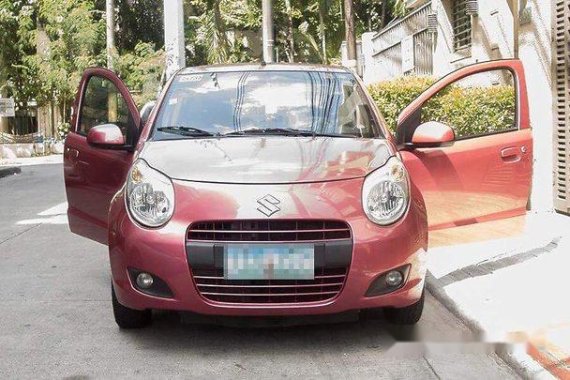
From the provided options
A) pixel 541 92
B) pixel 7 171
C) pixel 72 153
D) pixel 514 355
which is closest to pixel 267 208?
pixel 514 355

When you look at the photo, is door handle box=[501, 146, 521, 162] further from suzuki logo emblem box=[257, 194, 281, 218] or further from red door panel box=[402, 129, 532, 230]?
suzuki logo emblem box=[257, 194, 281, 218]

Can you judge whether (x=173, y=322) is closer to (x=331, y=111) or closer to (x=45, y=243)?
(x=331, y=111)

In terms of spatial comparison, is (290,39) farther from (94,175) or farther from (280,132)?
(280,132)

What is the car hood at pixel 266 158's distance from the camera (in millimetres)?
4070

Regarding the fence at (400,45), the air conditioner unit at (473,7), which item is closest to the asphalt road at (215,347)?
the air conditioner unit at (473,7)

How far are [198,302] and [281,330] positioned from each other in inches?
29.0

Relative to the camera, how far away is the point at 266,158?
167 inches

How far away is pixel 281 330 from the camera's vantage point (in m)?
4.52

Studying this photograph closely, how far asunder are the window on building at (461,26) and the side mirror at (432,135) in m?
11.1

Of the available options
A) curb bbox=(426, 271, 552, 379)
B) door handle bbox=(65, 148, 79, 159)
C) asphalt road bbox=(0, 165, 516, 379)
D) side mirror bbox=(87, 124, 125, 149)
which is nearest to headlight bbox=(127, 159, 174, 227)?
asphalt road bbox=(0, 165, 516, 379)

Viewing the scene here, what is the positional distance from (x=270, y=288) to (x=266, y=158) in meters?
0.72

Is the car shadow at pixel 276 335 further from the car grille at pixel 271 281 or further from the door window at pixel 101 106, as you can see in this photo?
the door window at pixel 101 106

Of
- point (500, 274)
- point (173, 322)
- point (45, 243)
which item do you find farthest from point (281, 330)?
point (45, 243)

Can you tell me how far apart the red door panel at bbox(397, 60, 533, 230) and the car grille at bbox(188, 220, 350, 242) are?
153cm
